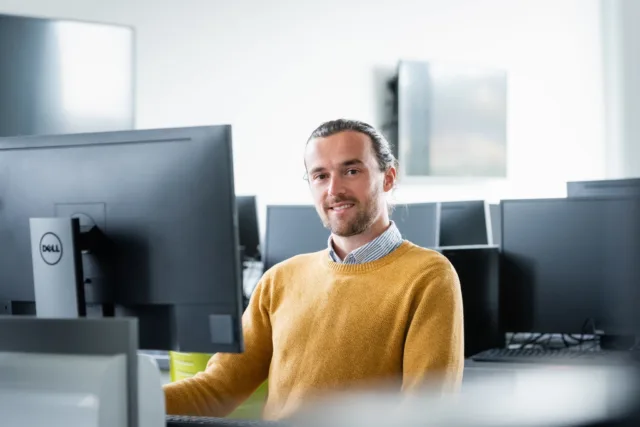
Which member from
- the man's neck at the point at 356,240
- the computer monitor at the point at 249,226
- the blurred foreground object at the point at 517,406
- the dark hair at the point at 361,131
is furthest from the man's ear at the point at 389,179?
the computer monitor at the point at 249,226

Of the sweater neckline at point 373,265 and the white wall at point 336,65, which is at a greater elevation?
the white wall at point 336,65

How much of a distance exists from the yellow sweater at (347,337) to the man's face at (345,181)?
11 cm

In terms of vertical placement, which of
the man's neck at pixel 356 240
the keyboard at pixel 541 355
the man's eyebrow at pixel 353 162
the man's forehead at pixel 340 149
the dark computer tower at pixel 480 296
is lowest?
the keyboard at pixel 541 355

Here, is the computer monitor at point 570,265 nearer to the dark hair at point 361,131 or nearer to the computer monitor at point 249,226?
the dark hair at point 361,131

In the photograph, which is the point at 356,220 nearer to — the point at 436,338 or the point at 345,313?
the point at 345,313

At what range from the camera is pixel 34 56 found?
387 cm

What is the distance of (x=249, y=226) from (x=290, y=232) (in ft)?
1.80

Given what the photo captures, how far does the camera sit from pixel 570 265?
9.29ft

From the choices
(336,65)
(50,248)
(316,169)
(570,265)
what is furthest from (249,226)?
(50,248)

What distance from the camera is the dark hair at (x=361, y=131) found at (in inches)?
80.7

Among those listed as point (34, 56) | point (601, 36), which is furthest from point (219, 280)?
point (601, 36)

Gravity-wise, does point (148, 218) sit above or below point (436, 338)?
above

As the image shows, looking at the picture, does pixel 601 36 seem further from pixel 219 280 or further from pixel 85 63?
pixel 219 280

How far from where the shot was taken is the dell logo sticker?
55.7 inches
